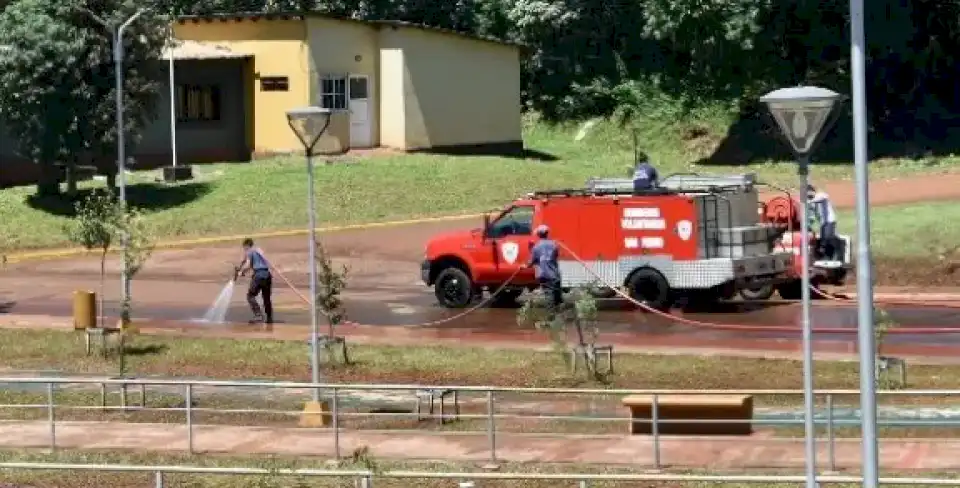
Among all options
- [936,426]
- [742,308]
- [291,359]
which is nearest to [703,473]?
[936,426]

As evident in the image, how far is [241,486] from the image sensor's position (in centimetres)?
1784

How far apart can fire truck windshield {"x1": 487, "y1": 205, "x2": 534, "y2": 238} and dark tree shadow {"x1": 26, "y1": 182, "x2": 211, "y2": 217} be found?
17.0 meters

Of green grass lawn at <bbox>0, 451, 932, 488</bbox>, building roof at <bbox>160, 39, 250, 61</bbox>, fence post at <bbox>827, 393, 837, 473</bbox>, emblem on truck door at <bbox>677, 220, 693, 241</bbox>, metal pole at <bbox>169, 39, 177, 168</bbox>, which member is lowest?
green grass lawn at <bbox>0, 451, 932, 488</bbox>

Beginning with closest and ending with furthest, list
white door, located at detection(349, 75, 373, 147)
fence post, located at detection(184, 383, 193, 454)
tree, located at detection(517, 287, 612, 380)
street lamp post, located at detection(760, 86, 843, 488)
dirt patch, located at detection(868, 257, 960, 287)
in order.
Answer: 1. street lamp post, located at detection(760, 86, 843, 488)
2. fence post, located at detection(184, 383, 193, 454)
3. tree, located at detection(517, 287, 612, 380)
4. dirt patch, located at detection(868, 257, 960, 287)
5. white door, located at detection(349, 75, 373, 147)

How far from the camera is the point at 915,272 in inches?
1342

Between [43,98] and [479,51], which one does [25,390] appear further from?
[479,51]

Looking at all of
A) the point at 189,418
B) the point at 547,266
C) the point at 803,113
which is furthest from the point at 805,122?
the point at 547,266

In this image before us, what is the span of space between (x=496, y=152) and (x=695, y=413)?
39.4 m

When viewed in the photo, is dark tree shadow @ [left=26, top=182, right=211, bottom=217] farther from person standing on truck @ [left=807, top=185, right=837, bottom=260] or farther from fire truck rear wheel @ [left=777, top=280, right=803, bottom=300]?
person standing on truck @ [left=807, top=185, right=837, bottom=260]

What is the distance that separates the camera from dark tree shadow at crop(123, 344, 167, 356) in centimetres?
2817

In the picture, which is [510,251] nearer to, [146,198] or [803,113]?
[803,113]

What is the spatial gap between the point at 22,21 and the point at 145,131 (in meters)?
6.67

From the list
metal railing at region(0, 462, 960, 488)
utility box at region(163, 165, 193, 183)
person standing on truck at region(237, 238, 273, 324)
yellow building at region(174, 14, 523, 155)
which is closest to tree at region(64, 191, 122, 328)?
person standing on truck at region(237, 238, 273, 324)

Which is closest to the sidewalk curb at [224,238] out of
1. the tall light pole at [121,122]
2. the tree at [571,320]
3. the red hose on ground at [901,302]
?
the tall light pole at [121,122]
